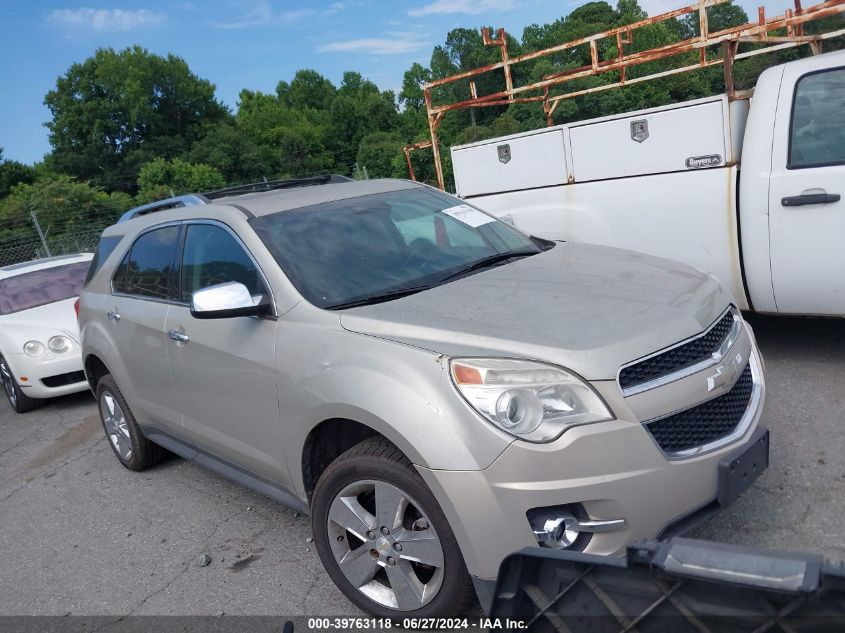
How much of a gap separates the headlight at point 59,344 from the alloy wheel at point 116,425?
2.37 m

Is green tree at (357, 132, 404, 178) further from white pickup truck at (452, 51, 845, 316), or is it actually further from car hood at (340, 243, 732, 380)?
car hood at (340, 243, 732, 380)

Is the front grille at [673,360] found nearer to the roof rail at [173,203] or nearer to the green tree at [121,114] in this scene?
the roof rail at [173,203]

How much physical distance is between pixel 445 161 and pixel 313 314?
28.6 metres

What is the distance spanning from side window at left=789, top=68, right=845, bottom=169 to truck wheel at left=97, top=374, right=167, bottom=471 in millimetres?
4410

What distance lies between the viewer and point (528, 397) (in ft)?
8.18

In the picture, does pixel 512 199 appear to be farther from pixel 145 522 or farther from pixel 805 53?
pixel 805 53

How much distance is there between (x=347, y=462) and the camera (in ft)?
9.32

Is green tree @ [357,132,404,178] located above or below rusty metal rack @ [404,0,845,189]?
below

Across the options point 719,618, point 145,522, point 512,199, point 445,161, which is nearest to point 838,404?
point 512,199

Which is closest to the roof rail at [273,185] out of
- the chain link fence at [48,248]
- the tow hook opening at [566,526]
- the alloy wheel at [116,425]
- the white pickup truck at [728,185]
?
the alloy wheel at [116,425]

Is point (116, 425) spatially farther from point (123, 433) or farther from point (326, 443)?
point (326, 443)

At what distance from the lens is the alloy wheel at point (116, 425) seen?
199 inches

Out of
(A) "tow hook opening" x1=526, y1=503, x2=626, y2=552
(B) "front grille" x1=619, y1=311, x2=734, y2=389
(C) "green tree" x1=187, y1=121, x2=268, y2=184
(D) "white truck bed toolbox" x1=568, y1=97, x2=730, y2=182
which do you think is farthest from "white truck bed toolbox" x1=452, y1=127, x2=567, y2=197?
(C) "green tree" x1=187, y1=121, x2=268, y2=184

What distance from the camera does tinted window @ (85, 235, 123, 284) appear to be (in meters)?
5.05
